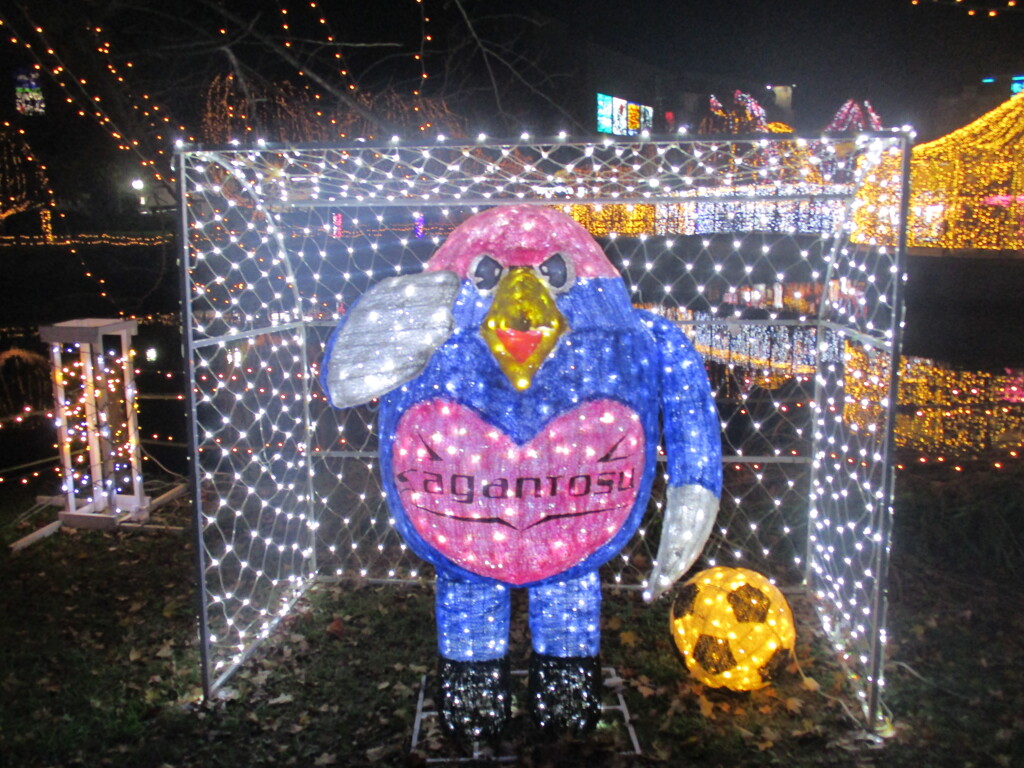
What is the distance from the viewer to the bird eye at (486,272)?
3152 millimetres

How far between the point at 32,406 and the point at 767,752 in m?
9.59

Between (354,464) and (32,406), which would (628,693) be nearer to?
(354,464)

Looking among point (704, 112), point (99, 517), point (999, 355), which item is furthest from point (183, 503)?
point (704, 112)

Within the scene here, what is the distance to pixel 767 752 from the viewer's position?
3.60 metres

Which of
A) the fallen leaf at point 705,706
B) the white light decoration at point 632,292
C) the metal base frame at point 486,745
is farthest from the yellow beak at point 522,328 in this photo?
the fallen leaf at point 705,706

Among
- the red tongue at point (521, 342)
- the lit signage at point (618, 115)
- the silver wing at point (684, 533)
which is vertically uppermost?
the lit signage at point (618, 115)

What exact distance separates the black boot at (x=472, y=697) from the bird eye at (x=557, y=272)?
64.5 inches

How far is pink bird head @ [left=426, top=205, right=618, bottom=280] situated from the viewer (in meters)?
3.15

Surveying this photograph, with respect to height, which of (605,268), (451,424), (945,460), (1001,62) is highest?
(1001,62)

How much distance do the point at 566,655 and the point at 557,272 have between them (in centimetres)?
164

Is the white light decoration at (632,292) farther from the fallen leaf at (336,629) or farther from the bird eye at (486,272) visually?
the bird eye at (486,272)

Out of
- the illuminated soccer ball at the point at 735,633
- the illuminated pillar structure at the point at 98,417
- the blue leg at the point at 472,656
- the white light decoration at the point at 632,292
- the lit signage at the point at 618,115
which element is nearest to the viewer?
the blue leg at the point at 472,656

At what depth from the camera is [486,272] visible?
3.16 meters

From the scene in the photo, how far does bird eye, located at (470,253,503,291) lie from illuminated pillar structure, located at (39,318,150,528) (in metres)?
4.36
